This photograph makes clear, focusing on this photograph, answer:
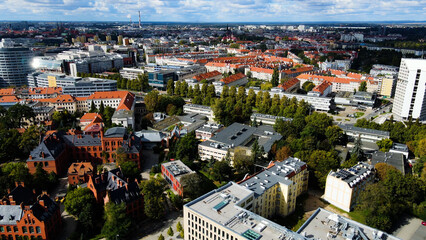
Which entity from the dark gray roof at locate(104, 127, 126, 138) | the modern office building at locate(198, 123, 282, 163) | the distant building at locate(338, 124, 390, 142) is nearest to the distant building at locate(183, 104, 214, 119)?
the modern office building at locate(198, 123, 282, 163)

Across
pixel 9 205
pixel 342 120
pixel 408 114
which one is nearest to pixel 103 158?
pixel 9 205

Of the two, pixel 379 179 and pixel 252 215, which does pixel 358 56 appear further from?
pixel 252 215

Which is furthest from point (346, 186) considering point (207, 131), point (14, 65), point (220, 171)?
point (14, 65)

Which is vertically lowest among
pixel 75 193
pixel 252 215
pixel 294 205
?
pixel 294 205

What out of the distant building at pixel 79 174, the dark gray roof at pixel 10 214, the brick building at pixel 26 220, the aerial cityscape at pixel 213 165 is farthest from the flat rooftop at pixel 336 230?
the distant building at pixel 79 174

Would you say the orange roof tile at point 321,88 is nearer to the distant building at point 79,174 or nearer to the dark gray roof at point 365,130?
the dark gray roof at point 365,130

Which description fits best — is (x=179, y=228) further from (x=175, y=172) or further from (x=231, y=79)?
(x=231, y=79)

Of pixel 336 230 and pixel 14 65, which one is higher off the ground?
pixel 14 65
